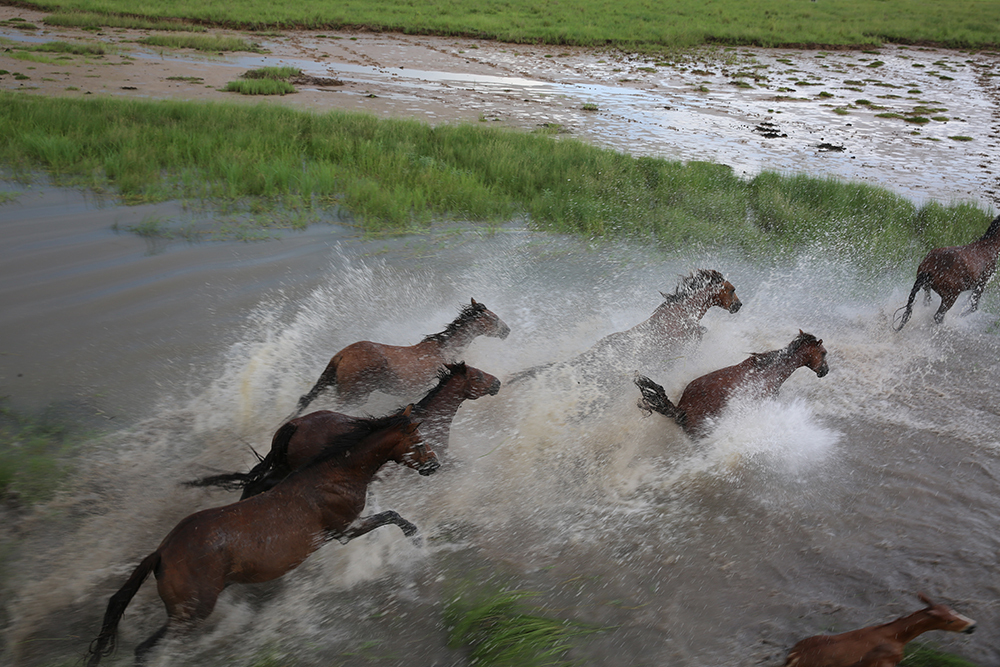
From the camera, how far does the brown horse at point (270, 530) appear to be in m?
2.65

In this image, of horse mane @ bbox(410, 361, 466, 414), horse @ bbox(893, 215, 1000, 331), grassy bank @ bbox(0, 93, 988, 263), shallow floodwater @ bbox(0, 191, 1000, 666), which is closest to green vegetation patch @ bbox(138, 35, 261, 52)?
grassy bank @ bbox(0, 93, 988, 263)

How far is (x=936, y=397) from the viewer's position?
588cm

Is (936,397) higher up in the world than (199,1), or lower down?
lower down

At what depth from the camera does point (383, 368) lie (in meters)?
4.46

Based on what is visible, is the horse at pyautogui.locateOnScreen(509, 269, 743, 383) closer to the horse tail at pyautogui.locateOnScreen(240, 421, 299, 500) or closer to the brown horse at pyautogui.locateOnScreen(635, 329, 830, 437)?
the brown horse at pyautogui.locateOnScreen(635, 329, 830, 437)

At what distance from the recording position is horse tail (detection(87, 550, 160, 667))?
262 centimetres

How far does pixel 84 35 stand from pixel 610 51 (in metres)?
18.8

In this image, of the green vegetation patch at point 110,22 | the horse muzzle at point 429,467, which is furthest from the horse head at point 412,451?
the green vegetation patch at point 110,22

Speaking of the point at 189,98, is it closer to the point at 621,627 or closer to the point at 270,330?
the point at 270,330

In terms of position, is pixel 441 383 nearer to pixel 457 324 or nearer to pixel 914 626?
pixel 457 324

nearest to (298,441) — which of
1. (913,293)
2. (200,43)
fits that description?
(913,293)

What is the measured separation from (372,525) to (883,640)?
2484mm

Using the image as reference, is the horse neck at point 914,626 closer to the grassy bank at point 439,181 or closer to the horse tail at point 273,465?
the horse tail at point 273,465

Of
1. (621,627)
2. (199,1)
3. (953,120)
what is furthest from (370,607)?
(199,1)
